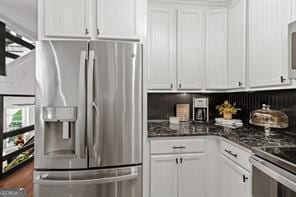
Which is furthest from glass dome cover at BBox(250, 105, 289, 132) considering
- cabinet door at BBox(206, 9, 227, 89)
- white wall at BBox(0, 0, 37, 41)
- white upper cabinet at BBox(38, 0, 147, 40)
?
white wall at BBox(0, 0, 37, 41)

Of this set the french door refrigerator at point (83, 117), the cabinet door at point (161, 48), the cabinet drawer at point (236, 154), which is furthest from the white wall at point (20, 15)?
the cabinet drawer at point (236, 154)

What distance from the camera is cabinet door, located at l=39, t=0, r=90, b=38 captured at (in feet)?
6.59

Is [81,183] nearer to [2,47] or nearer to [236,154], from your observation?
[236,154]

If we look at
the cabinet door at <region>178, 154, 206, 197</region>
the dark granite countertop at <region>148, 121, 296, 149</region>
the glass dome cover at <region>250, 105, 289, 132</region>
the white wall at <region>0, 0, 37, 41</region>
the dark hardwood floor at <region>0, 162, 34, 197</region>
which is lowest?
the dark hardwood floor at <region>0, 162, 34, 197</region>

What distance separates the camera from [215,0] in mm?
2930

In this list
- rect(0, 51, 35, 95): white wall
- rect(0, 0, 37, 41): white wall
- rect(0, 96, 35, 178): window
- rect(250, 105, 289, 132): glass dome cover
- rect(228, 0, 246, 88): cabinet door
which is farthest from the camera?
rect(0, 96, 35, 178): window

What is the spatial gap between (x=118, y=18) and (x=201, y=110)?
1.67 metres

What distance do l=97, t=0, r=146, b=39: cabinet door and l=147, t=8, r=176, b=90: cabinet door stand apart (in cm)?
76

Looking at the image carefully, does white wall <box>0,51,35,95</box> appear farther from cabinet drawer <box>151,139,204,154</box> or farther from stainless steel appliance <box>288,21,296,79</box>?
stainless steel appliance <box>288,21,296,79</box>

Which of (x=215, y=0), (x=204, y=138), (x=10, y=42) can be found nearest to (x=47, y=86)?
(x=204, y=138)

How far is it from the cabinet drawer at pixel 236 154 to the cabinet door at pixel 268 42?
629 millimetres

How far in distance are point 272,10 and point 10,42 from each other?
3937mm

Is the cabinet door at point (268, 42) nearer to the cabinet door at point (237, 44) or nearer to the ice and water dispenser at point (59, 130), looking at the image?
the cabinet door at point (237, 44)

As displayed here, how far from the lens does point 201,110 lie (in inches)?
123
